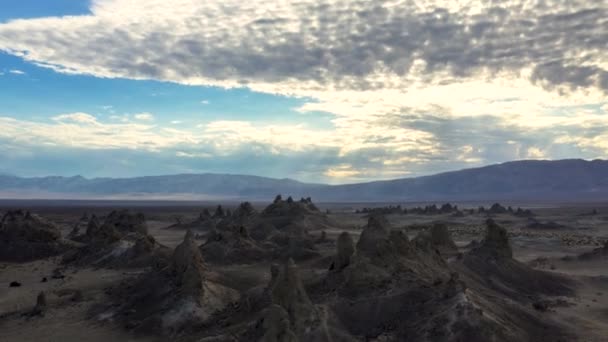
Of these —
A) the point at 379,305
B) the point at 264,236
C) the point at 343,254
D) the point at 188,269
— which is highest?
the point at 343,254

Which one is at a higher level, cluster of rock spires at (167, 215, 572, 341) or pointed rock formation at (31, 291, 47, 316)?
cluster of rock spires at (167, 215, 572, 341)

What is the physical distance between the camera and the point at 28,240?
54406mm

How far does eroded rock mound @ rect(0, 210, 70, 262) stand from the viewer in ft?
172

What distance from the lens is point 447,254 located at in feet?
145

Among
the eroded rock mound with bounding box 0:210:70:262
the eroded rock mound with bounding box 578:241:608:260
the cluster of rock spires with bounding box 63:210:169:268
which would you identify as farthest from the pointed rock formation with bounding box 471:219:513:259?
the eroded rock mound with bounding box 0:210:70:262

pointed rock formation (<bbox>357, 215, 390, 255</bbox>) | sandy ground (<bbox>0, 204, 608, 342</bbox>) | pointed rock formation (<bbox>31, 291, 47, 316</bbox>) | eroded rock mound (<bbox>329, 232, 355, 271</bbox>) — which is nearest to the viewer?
sandy ground (<bbox>0, 204, 608, 342</bbox>)

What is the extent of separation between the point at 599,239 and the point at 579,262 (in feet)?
80.5

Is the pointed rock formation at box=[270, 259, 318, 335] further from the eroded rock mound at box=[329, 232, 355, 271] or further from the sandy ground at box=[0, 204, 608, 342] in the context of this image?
the sandy ground at box=[0, 204, 608, 342]

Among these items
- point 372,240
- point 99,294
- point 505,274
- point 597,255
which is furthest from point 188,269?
point 597,255

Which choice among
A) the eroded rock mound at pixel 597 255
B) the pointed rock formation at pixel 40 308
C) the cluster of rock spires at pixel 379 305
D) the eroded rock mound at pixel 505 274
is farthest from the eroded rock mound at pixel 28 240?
the eroded rock mound at pixel 597 255

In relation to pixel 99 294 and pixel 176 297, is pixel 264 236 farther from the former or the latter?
pixel 176 297

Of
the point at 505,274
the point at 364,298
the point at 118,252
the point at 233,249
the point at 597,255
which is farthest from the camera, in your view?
the point at 597,255

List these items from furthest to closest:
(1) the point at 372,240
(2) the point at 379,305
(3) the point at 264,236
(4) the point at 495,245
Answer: (3) the point at 264,236 → (4) the point at 495,245 → (1) the point at 372,240 → (2) the point at 379,305

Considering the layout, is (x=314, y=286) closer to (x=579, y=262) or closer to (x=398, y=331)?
(x=398, y=331)
